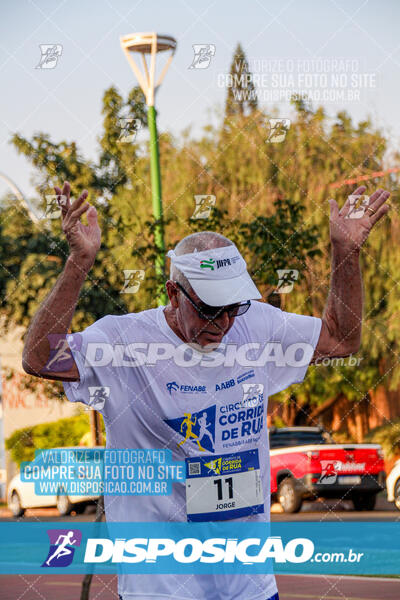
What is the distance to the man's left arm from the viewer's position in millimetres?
3787

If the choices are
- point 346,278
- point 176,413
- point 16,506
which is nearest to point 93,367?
point 176,413

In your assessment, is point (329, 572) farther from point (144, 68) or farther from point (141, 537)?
point (141, 537)

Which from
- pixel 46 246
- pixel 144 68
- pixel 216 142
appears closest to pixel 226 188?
pixel 216 142

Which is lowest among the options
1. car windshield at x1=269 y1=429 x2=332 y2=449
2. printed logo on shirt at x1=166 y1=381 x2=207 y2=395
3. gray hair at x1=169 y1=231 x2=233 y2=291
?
car windshield at x1=269 y1=429 x2=332 y2=449

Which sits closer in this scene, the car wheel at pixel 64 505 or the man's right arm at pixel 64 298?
the man's right arm at pixel 64 298

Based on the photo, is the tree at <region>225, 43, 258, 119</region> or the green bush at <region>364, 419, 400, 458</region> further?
the green bush at <region>364, 419, 400, 458</region>

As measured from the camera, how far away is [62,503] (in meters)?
20.4

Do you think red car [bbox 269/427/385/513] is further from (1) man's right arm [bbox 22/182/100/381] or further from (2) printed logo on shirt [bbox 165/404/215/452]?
(1) man's right arm [bbox 22/182/100/381]

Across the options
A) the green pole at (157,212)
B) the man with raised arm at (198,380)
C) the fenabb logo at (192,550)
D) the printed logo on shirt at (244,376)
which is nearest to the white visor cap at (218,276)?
the man with raised arm at (198,380)

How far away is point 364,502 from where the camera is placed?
1855 centimetres

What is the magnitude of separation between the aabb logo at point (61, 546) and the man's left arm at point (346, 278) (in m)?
5.32

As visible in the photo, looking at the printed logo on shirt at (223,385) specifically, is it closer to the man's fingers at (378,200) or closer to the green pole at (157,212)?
the man's fingers at (378,200)

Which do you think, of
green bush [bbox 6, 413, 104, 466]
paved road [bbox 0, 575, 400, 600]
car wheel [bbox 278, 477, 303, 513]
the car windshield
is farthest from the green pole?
green bush [bbox 6, 413, 104, 466]

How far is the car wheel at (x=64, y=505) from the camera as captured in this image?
19.9 meters
